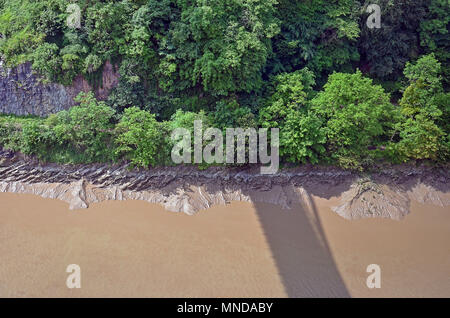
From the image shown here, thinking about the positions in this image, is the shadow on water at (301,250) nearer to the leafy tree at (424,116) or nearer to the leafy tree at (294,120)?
the leafy tree at (294,120)

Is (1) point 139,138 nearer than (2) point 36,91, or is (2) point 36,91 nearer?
(1) point 139,138

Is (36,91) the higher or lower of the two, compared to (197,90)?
lower

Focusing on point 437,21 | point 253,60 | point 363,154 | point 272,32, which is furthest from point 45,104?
point 437,21

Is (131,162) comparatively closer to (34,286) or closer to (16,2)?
(34,286)

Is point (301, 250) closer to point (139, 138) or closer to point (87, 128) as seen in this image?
point (139, 138)

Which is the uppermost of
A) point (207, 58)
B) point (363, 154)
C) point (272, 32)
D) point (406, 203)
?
point (272, 32)

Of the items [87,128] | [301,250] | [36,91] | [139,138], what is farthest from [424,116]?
[36,91]
